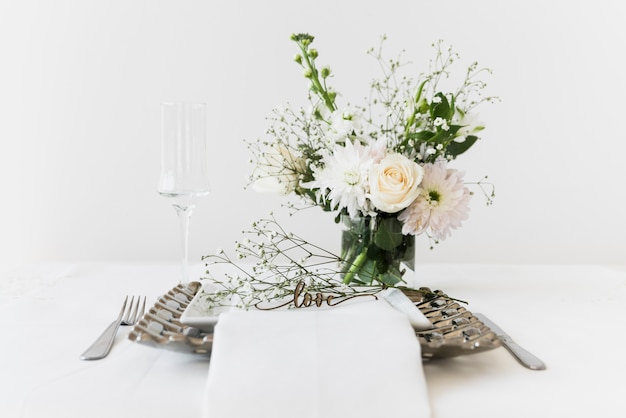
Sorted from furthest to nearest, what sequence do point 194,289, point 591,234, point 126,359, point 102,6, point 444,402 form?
point 591,234
point 102,6
point 194,289
point 126,359
point 444,402

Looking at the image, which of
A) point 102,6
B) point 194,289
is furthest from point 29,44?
point 194,289

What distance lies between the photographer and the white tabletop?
75 centimetres

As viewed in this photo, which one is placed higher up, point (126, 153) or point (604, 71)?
point (604, 71)

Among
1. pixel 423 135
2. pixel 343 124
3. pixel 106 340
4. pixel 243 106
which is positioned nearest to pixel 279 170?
pixel 343 124

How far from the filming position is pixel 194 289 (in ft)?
3.74

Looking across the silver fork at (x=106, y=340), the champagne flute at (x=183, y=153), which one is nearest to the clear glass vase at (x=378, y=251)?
the champagne flute at (x=183, y=153)

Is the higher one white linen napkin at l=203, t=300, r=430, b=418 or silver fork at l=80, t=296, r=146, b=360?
white linen napkin at l=203, t=300, r=430, b=418

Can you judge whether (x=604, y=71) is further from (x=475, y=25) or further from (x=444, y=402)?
(x=444, y=402)

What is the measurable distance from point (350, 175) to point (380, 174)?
2.1 inches

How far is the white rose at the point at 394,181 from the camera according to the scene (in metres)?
1.16

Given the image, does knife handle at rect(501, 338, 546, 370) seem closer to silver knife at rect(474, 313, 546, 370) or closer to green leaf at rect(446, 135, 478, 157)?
silver knife at rect(474, 313, 546, 370)

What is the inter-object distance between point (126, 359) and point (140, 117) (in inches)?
49.4

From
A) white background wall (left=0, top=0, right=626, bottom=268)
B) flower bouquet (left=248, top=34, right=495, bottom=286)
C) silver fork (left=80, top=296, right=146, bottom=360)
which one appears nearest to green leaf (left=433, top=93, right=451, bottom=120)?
flower bouquet (left=248, top=34, right=495, bottom=286)

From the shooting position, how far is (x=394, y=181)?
1.16m
